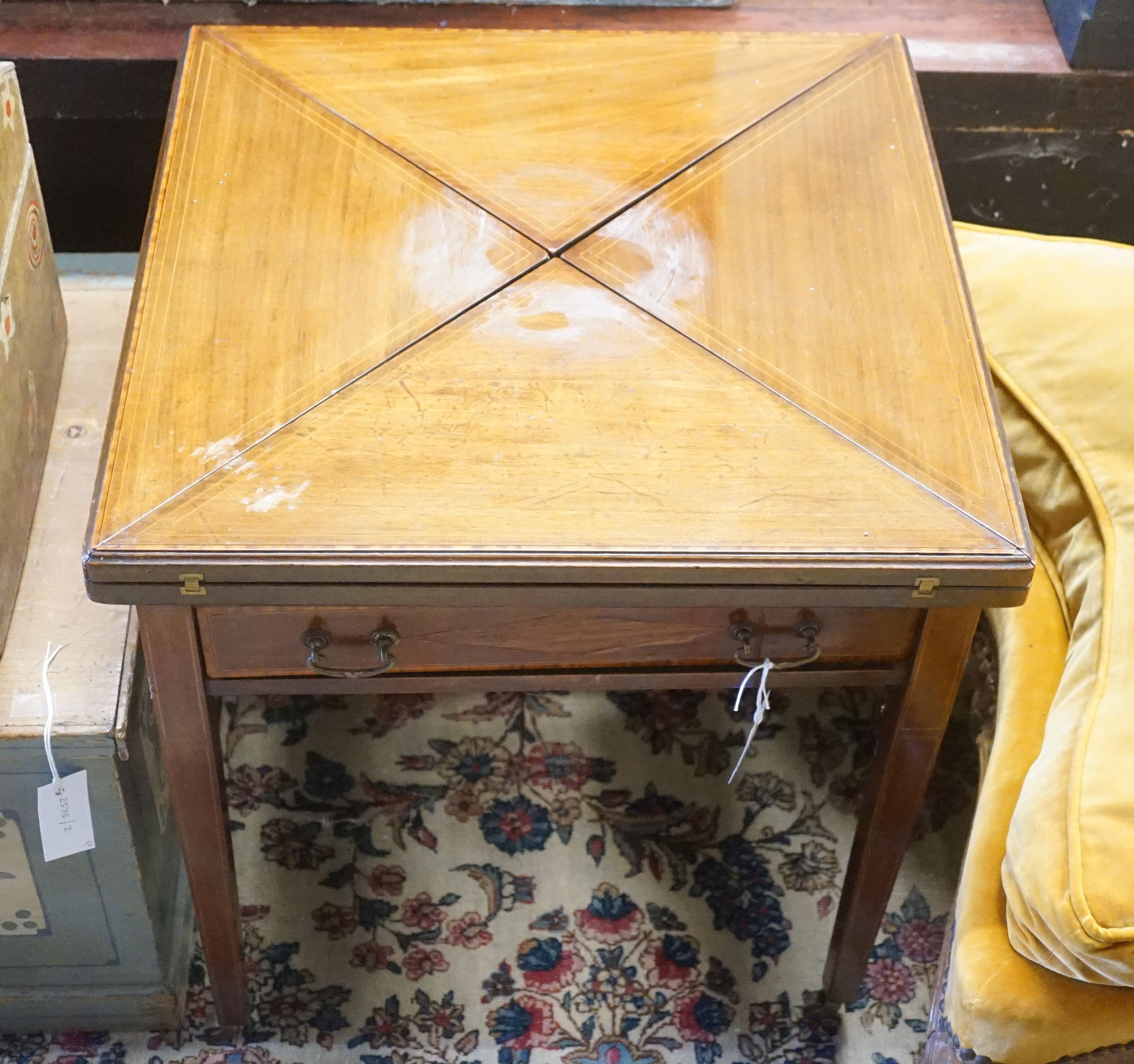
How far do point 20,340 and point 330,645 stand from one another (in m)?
0.50

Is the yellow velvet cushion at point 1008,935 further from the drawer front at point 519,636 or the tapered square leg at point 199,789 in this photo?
the tapered square leg at point 199,789

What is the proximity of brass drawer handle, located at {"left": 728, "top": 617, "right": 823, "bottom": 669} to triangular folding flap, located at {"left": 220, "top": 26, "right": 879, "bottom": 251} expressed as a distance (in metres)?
0.39

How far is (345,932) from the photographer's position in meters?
1.52

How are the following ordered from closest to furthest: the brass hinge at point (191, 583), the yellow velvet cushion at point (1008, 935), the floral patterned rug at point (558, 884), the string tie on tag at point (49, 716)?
the brass hinge at point (191, 583) → the yellow velvet cushion at point (1008, 935) → the string tie on tag at point (49, 716) → the floral patterned rug at point (558, 884)

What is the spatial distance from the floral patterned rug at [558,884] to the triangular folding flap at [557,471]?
0.43m

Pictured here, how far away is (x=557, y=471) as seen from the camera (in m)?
1.01

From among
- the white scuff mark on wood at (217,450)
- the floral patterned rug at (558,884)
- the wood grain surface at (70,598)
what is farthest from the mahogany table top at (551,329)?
the floral patterned rug at (558,884)

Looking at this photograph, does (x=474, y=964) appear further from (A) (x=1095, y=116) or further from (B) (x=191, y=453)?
(A) (x=1095, y=116)

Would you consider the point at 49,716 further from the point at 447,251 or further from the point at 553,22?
the point at 553,22

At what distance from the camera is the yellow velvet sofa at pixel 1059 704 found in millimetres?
993

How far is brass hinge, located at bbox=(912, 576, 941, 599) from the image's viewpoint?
38.6 inches

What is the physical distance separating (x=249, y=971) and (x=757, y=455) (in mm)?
864

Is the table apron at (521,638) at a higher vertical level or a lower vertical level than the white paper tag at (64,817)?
higher

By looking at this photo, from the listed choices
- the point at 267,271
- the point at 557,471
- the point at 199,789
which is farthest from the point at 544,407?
the point at 199,789
